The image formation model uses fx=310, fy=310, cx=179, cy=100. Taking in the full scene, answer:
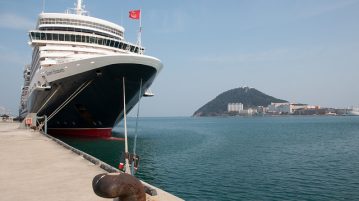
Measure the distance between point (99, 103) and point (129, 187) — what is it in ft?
90.7

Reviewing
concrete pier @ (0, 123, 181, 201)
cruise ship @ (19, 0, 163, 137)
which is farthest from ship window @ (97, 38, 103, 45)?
concrete pier @ (0, 123, 181, 201)

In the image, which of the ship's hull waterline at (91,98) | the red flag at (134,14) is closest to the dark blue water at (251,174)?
the ship's hull waterline at (91,98)

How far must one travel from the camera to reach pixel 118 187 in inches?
183

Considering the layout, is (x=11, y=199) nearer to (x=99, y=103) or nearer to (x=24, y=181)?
(x=24, y=181)

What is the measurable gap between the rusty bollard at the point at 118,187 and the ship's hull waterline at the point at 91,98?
23938 millimetres

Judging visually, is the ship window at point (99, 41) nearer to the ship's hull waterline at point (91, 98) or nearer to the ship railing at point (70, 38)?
the ship railing at point (70, 38)

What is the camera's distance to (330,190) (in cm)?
1598

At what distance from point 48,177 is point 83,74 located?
19533 millimetres

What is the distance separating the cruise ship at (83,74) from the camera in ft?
93.3

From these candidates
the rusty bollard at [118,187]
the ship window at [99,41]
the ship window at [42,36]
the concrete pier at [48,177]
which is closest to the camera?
the rusty bollard at [118,187]

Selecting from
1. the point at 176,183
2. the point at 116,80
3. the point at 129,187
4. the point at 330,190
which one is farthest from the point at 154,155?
the point at 129,187

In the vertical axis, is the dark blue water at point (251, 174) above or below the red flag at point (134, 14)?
below

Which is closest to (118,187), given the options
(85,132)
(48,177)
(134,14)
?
(48,177)

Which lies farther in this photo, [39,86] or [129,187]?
[39,86]
